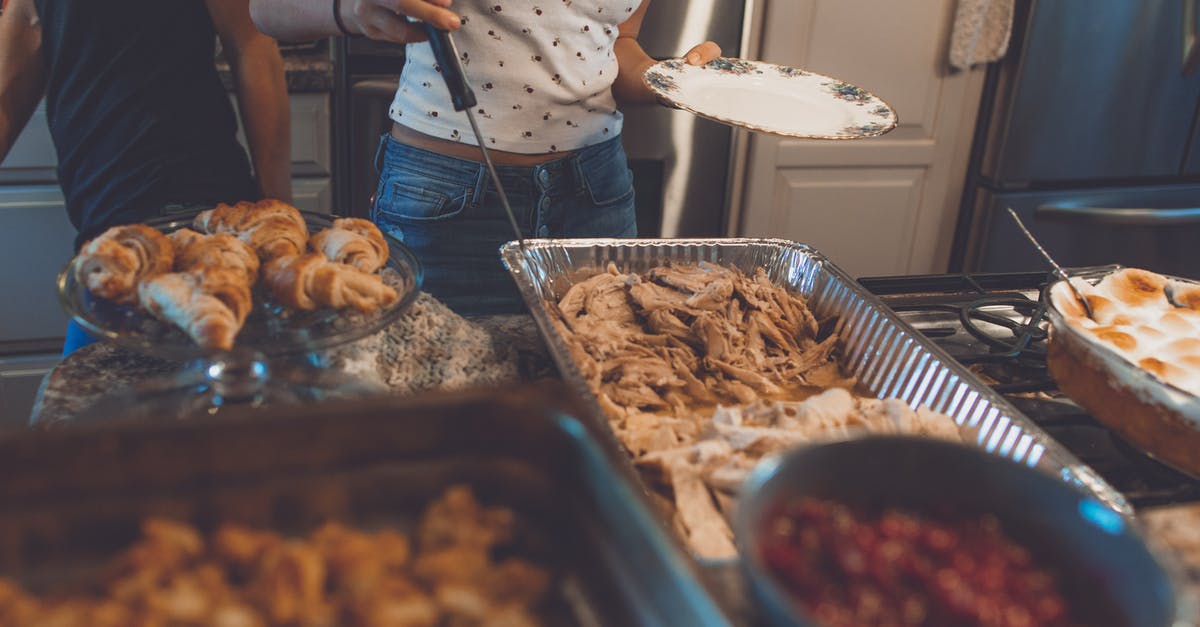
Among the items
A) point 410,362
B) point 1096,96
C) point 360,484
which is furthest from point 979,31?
point 360,484

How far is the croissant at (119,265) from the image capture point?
1.00 metres

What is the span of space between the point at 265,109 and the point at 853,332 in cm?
131

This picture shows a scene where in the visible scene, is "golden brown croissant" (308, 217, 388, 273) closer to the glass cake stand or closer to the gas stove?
the glass cake stand

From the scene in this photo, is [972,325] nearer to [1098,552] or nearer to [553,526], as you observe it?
[1098,552]

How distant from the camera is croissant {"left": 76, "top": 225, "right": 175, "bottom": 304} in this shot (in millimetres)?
1001

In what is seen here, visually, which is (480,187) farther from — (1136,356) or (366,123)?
(1136,356)

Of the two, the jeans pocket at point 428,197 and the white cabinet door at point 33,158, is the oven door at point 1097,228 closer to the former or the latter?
the jeans pocket at point 428,197

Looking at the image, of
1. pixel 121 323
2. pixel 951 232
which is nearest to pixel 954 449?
pixel 121 323

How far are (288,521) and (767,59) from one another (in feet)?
8.70

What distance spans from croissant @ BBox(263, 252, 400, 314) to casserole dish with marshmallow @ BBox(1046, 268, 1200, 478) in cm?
93

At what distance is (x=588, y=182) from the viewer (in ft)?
6.28

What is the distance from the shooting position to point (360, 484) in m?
0.70

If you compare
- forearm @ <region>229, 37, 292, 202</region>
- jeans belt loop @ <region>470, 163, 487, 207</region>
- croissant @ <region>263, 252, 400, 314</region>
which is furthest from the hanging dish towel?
croissant @ <region>263, 252, 400, 314</region>

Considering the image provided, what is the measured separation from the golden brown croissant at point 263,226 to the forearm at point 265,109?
713mm
